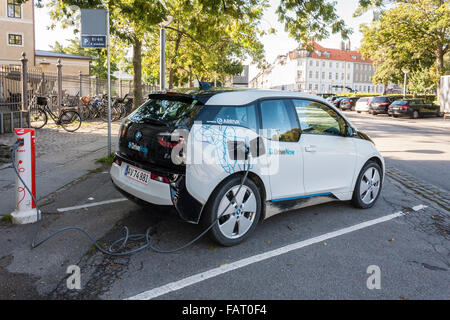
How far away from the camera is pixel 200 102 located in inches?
165

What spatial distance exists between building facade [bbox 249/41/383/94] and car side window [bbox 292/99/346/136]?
121748mm

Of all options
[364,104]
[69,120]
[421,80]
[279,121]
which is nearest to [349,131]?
[279,121]

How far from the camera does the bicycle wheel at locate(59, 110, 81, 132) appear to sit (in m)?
14.5

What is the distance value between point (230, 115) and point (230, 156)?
1.54 feet

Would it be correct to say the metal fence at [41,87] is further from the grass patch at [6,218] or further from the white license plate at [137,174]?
the white license plate at [137,174]

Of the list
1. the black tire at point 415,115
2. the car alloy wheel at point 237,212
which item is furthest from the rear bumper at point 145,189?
the black tire at point 415,115

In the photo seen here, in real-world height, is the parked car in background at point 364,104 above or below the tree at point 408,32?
below

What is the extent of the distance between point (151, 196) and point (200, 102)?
1.09 metres

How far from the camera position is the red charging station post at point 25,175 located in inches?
186

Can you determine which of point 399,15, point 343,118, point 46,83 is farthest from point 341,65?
point 343,118

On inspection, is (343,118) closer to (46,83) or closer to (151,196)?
(151,196)

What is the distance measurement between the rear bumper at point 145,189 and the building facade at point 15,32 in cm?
3901

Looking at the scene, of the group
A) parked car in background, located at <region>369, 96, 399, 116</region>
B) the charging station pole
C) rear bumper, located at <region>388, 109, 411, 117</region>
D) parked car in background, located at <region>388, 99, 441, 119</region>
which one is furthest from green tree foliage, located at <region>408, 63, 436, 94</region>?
the charging station pole

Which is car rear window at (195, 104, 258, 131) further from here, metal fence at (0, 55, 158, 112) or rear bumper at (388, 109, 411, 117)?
rear bumper at (388, 109, 411, 117)
